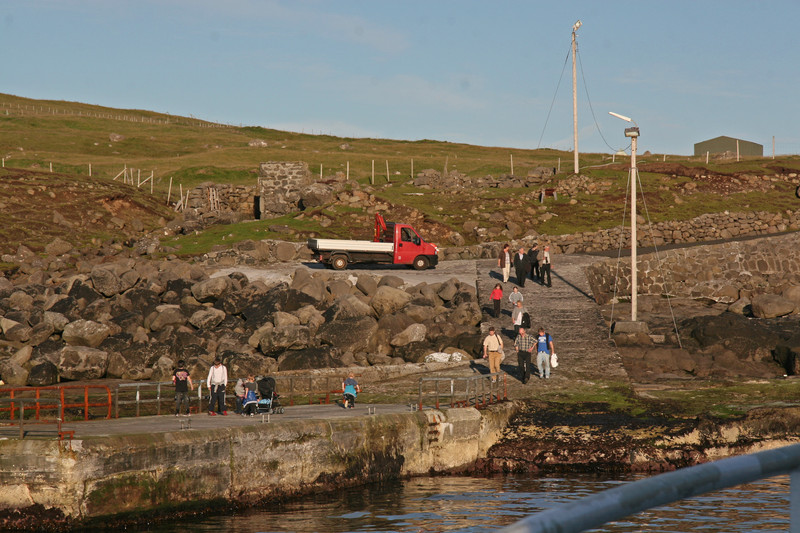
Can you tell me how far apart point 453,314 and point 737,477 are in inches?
1083

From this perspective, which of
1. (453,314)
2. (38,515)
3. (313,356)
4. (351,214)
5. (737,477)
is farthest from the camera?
(351,214)

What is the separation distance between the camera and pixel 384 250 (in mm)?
39531

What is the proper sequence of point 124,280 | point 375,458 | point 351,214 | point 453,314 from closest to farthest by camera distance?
point 375,458, point 453,314, point 124,280, point 351,214

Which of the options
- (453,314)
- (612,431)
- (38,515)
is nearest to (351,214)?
(453,314)

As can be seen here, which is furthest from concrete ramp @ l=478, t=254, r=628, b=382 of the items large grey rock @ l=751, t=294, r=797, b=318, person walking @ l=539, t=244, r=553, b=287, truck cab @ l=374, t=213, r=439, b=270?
large grey rock @ l=751, t=294, r=797, b=318

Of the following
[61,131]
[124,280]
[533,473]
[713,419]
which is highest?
[61,131]

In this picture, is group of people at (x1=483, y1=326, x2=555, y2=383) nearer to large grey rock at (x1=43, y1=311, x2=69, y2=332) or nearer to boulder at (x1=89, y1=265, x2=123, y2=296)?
large grey rock at (x1=43, y1=311, x2=69, y2=332)

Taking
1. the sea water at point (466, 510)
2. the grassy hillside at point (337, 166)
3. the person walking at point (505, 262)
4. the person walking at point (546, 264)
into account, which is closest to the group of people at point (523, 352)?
the sea water at point (466, 510)

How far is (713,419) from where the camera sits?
18.8 m

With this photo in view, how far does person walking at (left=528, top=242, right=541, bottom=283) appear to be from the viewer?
34.2 metres

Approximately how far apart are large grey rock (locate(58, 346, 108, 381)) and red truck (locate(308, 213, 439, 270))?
13.3m

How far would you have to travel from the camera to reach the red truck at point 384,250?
3875 centimetres

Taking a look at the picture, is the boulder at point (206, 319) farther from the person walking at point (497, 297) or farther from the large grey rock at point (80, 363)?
the person walking at point (497, 297)

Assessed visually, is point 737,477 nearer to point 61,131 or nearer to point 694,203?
point 694,203
